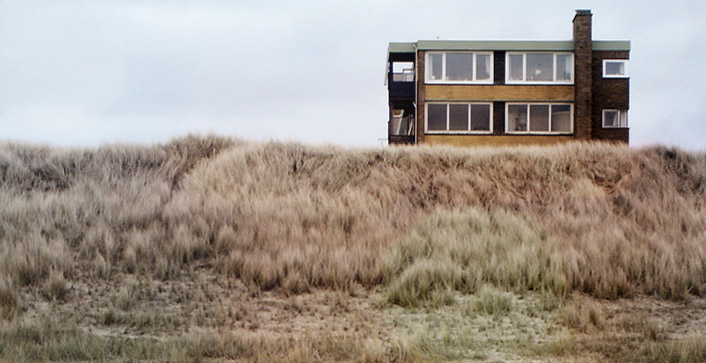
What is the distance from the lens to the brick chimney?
2903 cm

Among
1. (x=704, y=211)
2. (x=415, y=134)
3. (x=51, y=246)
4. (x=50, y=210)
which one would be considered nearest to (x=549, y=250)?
(x=704, y=211)

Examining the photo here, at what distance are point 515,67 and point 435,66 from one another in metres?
4.22

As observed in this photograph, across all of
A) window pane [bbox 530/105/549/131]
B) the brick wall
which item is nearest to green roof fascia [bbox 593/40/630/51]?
the brick wall

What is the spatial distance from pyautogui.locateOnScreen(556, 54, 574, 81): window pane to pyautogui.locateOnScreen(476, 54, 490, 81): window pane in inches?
144

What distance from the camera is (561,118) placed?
97.8 ft

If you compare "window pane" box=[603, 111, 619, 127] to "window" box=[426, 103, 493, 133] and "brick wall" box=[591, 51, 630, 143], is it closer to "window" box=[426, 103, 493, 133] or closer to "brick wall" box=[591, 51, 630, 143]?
"brick wall" box=[591, 51, 630, 143]

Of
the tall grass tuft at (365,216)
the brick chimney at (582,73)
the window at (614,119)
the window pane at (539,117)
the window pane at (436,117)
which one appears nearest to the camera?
the tall grass tuft at (365,216)

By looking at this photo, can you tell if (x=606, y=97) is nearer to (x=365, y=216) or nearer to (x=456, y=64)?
(x=456, y=64)

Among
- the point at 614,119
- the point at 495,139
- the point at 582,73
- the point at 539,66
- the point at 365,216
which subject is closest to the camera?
the point at 365,216

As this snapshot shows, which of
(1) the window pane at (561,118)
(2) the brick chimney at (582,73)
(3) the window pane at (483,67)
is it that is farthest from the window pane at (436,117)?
(2) the brick chimney at (582,73)

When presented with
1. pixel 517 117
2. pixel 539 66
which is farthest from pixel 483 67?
pixel 517 117

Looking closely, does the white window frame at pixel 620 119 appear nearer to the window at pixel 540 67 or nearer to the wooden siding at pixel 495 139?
the wooden siding at pixel 495 139

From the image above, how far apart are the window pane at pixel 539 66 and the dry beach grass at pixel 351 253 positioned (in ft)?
46.2

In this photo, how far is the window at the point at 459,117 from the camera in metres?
29.5
